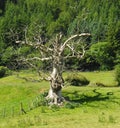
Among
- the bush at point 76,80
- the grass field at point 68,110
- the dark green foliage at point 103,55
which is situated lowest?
the grass field at point 68,110

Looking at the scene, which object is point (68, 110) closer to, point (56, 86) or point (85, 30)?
point (56, 86)

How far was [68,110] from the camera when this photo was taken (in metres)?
46.7

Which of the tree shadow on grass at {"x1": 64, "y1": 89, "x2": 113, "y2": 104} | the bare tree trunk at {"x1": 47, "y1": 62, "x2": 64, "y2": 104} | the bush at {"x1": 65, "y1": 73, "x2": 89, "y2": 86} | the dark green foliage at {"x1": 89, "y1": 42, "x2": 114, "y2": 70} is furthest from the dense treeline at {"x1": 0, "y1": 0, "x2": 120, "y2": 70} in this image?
the bare tree trunk at {"x1": 47, "y1": 62, "x2": 64, "y2": 104}

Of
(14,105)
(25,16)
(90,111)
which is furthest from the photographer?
(25,16)

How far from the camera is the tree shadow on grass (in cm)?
5218

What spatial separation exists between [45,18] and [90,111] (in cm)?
15656

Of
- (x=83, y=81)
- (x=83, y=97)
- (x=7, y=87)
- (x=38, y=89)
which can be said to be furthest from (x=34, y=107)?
(x=83, y=81)

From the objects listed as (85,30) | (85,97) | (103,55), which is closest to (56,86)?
(85,97)

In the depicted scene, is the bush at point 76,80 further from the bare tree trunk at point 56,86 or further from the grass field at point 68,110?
the bare tree trunk at point 56,86

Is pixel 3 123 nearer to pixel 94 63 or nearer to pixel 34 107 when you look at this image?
pixel 34 107

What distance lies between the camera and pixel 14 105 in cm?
Result: 5191

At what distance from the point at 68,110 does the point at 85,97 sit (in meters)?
8.18

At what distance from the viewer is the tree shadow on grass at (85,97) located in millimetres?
52184

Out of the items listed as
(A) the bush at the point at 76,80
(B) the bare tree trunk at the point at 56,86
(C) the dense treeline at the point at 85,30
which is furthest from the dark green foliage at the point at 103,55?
(B) the bare tree trunk at the point at 56,86
